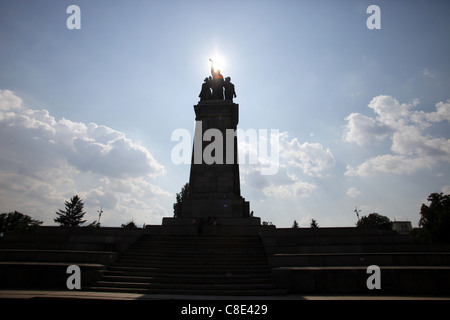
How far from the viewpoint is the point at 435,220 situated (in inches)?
1235

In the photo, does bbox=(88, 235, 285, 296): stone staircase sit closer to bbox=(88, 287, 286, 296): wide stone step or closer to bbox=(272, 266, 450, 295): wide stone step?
bbox=(88, 287, 286, 296): wide stone step

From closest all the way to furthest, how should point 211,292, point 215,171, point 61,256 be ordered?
point 211,292, point 61,256, point 215,171

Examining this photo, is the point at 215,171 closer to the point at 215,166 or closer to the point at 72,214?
the point at 215,166

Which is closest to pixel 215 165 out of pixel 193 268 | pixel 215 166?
pixel 215 166

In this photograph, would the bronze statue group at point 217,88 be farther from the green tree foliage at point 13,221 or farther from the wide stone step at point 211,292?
the green tree foliage at point 13,221

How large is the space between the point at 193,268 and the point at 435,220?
36.5 meters

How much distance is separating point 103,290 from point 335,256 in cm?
1115

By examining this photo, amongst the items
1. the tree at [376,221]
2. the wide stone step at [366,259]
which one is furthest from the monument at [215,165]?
the tree at [376,221]

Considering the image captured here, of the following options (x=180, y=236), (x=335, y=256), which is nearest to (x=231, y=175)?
(x=180, y=236)

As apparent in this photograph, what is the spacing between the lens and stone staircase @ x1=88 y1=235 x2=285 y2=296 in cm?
996

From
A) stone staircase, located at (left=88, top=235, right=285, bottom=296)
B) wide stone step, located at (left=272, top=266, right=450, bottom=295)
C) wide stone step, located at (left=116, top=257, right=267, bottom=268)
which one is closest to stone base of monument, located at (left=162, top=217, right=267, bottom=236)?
stone staircase, located at (left=88, top=235, right=285, bottom=296)
